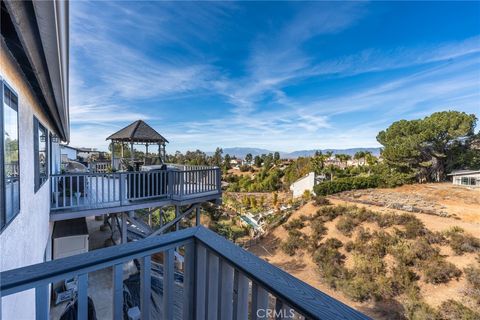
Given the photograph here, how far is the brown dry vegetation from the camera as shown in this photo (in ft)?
27.8

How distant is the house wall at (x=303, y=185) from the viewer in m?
21.2

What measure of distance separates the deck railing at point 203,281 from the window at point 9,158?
1.03m

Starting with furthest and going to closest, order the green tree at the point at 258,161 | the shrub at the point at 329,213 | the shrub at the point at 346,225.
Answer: the green tree at the point at 258,161
the shrub at the point at 329,213
the shrub at the point at 346,225

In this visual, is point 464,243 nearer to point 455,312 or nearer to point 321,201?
point 455,312

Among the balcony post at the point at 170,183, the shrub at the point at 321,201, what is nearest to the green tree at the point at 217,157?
the shrub at the point at 321,201

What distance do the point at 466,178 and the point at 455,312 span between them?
59.1ft

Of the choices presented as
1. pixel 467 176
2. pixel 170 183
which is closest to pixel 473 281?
pixel 170 183

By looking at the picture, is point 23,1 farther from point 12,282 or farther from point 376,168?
point 376,168

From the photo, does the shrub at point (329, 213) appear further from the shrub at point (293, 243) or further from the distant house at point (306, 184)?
the distant house at point (306, 184)

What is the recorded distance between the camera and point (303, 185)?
73.3ft

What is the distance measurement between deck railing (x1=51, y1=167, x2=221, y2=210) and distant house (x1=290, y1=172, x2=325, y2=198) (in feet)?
49.5

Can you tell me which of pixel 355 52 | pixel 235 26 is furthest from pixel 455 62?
pixel 235 26

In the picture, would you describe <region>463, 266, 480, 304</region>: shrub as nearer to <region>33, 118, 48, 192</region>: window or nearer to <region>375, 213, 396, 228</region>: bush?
<region>375, 213, 396, 228</region>: bush

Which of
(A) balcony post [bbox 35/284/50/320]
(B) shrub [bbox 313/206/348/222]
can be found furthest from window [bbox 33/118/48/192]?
(B) shrub [bbox 313/206/348/222]
